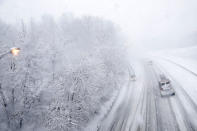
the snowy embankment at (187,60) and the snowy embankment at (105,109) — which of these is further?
the snowy embankment at (187,60)

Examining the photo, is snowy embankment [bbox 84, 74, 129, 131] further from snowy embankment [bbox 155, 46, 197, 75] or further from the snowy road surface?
snowy embankment [bbox 155, 46, 197, 75]

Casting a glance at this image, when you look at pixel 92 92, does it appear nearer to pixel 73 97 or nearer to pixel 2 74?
pixel 73 97

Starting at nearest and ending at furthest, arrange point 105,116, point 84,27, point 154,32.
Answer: point 105,116 → point 84,27 → point 154,32

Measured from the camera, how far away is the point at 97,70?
19453 mm

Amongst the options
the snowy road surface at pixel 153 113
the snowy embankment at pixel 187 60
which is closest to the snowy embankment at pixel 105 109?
the snowy road surface at pixel 153 113

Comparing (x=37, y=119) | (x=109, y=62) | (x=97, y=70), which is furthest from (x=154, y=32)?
(x=37, y=119)

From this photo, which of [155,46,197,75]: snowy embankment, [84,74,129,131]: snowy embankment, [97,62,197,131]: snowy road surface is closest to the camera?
[97,62,197,131]: snowy road surface

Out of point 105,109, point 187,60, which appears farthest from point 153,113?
point 187,60

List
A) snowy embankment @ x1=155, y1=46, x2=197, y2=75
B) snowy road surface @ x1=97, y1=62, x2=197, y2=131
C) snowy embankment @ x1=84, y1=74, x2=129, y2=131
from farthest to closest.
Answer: snowy embankment @ x1=155, y1=46, x2=197, y2=75
snowy embankment @ x1=84, y1=74, x2=129, y2=131
snowy road surface @ x1=97, y1=62, x2=197, y2=131

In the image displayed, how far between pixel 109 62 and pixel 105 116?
49.8 feet

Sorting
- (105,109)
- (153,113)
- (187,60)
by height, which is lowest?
(105,109)

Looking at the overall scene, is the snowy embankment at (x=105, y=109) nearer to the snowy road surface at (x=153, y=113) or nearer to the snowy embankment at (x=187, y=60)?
the snowy road surface at (x=153, y=113)

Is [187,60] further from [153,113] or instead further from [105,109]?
[105,109]

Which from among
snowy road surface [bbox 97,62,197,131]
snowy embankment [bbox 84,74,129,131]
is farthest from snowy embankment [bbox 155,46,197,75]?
snowy embankment [bbox 84,74,129,131]
